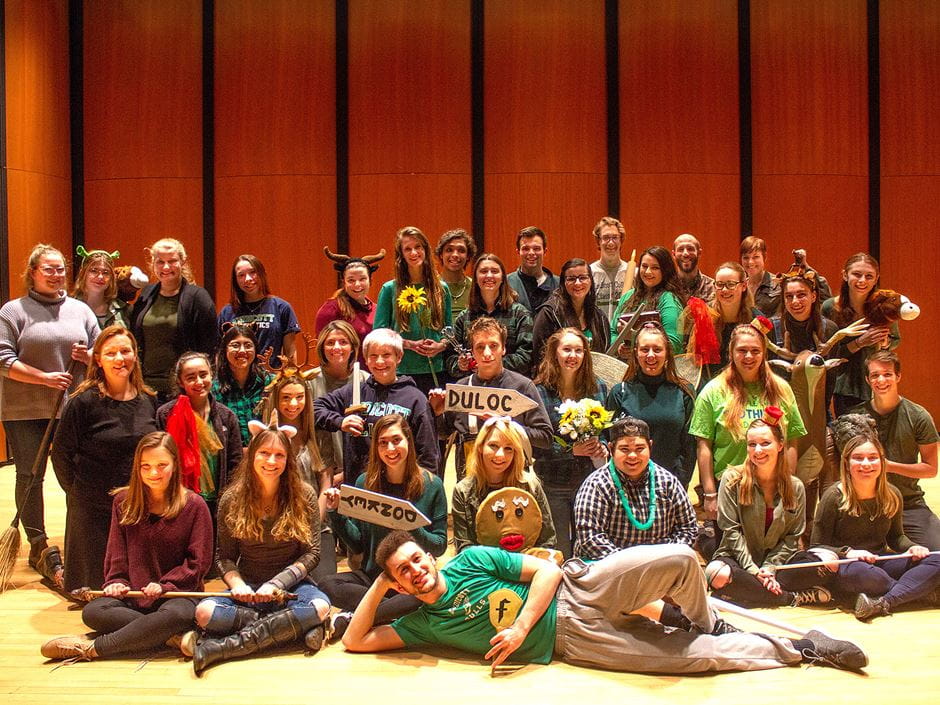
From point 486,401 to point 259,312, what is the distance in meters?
1.65

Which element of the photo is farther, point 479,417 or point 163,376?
point 163,376

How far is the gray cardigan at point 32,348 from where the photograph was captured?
4645 mm

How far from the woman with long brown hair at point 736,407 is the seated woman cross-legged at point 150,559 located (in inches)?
93.6

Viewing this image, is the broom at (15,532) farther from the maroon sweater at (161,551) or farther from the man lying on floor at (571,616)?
the man lying on floor at (571,616)

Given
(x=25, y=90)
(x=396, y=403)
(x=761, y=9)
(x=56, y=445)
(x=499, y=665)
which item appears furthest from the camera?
(x=761, y=9)

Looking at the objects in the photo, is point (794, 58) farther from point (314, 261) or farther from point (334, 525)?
point (334, 525)

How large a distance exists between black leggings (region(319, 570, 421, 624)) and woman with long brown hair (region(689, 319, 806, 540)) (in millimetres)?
1653

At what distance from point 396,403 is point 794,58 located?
563 centimetres

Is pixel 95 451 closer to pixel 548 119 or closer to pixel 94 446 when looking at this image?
pixel 94 446

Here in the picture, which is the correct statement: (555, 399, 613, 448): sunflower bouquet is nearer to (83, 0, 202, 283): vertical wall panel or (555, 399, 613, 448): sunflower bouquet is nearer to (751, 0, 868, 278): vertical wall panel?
(751, 0, 868, 278): vertical wall panel

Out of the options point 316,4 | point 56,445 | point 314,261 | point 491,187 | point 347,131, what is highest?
point 316,4

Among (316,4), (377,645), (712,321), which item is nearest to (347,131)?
(316,4)

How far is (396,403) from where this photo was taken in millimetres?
4551

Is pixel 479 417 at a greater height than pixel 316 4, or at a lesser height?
lesser
